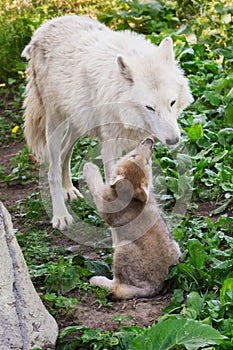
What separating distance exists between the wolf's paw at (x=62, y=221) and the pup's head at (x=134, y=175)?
148 centimetres

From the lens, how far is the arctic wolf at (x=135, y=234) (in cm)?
512

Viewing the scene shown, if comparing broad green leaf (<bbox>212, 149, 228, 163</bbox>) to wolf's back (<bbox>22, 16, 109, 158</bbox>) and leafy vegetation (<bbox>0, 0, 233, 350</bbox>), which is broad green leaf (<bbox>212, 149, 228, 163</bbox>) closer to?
leafy vegetation (<bbox>0, 0, 233, 350</bbox>)

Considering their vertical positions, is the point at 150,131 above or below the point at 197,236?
above

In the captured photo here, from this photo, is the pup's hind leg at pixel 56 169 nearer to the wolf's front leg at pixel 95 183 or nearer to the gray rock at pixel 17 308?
the wolf's front leg at pixel 95 183

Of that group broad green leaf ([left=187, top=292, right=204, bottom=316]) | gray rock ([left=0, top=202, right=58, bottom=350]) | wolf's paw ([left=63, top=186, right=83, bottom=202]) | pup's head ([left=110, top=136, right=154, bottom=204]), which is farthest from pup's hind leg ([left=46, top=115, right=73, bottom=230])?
gray rock ([left=0, top=202, right=58, bottom=350])

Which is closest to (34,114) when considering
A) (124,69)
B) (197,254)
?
(124,69)

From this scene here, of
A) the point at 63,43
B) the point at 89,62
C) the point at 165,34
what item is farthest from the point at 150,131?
the point at 165,34

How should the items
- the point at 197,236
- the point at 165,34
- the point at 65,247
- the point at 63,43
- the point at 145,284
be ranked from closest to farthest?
the point at 145,284
the point at 197,236
the point at 65,247
the point at 63,43
the point at 165,34

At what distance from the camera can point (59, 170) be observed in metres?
7.19

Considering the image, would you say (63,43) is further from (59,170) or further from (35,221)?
(35,221)

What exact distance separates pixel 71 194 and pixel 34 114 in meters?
0.86

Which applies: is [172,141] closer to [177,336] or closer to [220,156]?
[220,156]

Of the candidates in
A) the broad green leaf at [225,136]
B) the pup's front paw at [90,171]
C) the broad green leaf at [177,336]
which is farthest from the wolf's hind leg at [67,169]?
the broad green leaf at [177,336]

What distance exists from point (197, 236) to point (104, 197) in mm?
927
